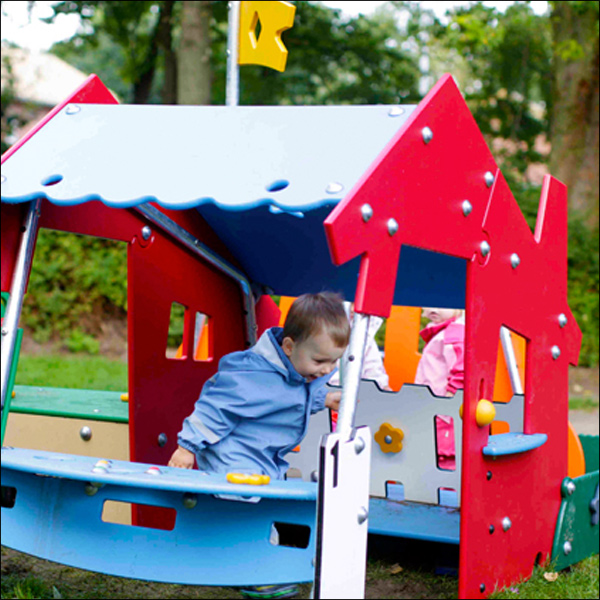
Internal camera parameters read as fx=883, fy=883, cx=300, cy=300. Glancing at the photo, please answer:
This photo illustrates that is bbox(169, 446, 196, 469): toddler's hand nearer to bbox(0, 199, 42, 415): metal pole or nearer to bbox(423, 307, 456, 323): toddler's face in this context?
bbox(0, 199, 42, 415): metal pole

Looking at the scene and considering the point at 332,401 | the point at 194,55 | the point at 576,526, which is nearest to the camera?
the point at 332,401

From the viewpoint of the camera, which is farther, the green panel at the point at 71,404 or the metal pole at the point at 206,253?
the green panel at the point at 71,404

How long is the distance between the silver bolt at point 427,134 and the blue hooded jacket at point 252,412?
0.87 m

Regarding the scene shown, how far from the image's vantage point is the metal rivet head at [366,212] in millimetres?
2281

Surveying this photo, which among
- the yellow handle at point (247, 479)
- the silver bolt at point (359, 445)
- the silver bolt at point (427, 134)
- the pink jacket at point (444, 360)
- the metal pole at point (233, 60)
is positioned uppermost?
the metal pole at point (233, 60)

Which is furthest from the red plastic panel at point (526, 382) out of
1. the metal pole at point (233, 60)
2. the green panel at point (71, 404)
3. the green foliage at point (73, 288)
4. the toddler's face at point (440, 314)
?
the green foliage at point (73, 288)

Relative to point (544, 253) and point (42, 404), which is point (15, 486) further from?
point (544, 253)

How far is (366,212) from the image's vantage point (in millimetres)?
2293

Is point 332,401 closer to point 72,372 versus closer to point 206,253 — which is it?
point 206,253

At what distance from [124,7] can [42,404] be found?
31.4 ft

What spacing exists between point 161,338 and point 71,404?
84 centimetres

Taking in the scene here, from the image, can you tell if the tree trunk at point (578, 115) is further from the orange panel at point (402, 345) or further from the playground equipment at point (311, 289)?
the playground equipment at point (311, 289)

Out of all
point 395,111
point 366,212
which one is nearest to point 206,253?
point 395,111

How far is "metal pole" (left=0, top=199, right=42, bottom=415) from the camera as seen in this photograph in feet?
8.33
